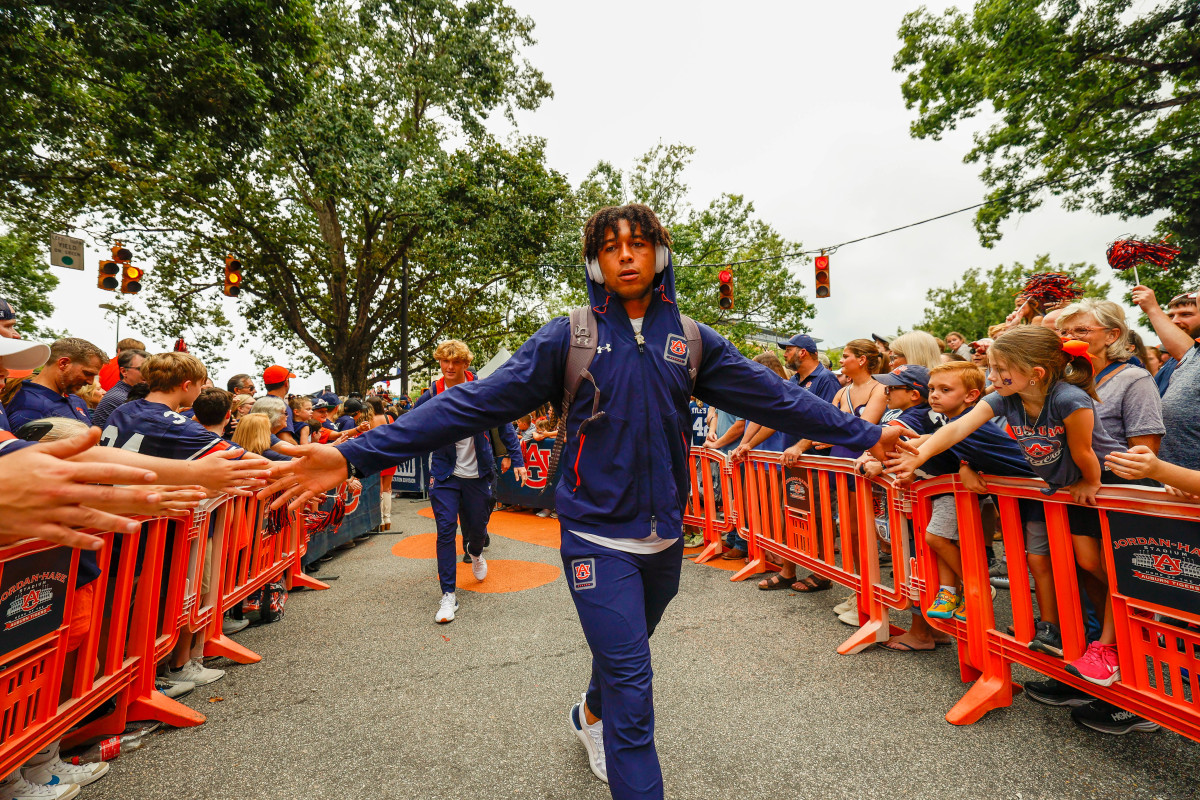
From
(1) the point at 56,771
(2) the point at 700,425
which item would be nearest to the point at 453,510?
(1) the point at 56,771

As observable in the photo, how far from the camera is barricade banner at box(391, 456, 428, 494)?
12.3m

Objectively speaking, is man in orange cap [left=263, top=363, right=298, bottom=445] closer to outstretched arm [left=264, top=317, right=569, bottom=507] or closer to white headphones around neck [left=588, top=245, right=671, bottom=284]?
outstretched arm [left=264, top=317, right=569, bottom=507]

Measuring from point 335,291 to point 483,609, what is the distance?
57.7 feet

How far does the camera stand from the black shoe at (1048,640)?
2.80 meters

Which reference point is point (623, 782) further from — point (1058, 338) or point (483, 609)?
point (483, 609)

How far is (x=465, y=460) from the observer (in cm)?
538

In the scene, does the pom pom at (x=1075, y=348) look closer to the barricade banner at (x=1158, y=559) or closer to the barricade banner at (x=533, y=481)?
the barricade banner at (x=1158, y=559)

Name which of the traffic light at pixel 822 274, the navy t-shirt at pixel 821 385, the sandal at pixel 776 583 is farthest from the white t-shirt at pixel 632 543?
the traffic light at pixel 822 274

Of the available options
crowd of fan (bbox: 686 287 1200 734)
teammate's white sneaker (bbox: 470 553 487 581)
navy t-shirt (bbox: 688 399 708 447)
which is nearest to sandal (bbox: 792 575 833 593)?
crowd of fan (bbox: 686 287 1200 734)

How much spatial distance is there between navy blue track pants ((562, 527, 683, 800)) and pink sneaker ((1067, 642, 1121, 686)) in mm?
1989

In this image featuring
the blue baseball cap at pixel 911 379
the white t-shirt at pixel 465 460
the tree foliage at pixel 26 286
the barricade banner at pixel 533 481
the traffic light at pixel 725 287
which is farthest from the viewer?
the tree foliage at pixel 26 286

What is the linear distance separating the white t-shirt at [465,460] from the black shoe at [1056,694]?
4.28 m

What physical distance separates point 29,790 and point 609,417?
2.96 m

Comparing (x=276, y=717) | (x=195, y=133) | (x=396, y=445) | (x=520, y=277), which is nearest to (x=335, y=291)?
(x=520, y=277)
